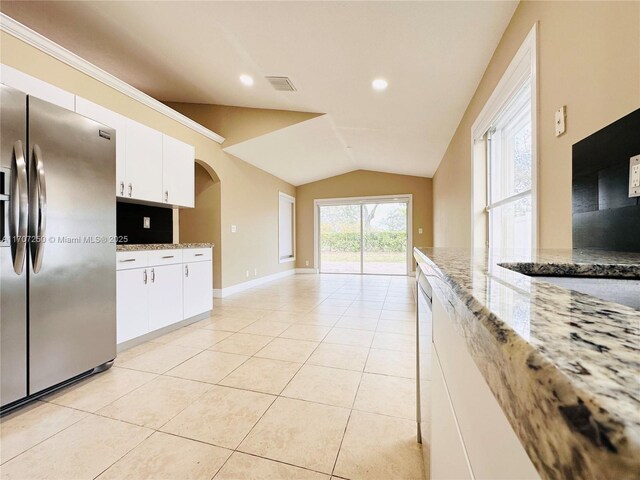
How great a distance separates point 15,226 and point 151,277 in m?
1.09

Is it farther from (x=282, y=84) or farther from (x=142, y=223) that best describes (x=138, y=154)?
(x=282, y=84)

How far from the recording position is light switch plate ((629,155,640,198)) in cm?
90

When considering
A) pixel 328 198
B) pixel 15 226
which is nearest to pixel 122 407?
pixel 15 226

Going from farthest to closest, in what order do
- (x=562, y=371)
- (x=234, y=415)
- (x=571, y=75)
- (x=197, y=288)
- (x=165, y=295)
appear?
(x=197, y=288)
(x=165, y=295)
(x=234, y=415)
(x=571, y=75)
(x=562, y=371)

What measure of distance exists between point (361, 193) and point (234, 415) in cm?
623

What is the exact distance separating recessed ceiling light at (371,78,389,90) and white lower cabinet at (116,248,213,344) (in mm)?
2549

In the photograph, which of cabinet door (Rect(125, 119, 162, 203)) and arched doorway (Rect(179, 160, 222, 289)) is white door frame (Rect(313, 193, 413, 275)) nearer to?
arched doorway (Rect(179, 160, 222, 289))

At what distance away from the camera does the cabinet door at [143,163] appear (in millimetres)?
2668

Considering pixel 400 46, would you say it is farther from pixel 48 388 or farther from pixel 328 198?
pixel 328 198

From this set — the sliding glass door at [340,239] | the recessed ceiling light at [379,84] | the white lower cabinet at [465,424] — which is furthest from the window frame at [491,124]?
the sliding glass door at [340,239]


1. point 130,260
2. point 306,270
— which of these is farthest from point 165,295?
point 306,270

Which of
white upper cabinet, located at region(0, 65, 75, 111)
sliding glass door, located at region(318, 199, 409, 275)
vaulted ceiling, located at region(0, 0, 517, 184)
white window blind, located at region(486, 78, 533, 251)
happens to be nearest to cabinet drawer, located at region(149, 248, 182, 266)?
white upper cabinet, located at region(0, 65, 75, 111)

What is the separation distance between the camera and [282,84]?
3.28m

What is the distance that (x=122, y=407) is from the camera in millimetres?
1556
